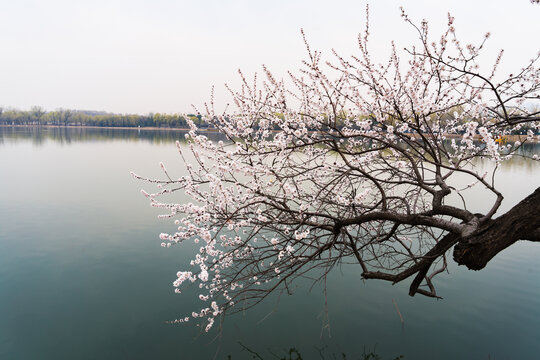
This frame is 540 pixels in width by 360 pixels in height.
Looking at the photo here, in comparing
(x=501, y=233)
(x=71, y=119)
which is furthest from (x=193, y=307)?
(x=71, y=119)

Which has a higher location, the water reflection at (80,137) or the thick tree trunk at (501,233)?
the thick tree trunk at (501,233)

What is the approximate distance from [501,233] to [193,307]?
22.5 ft

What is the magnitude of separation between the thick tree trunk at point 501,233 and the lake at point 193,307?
2746mm

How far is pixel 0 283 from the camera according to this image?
8.63 meters

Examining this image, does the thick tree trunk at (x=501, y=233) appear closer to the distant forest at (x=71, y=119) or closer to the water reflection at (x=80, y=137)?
the water reflection at (x=80, y=137)

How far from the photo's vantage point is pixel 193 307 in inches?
300

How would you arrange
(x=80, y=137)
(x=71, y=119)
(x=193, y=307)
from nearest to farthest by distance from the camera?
(x=193, y=307), (x=80, y=137), (x=71, y=119)

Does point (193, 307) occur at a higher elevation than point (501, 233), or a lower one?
lower

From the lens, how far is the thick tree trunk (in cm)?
289

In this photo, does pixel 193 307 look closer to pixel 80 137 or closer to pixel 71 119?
pixel 80 137

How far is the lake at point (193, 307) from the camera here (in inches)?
255

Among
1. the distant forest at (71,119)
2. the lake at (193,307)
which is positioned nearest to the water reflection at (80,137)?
the lake at (193,307)

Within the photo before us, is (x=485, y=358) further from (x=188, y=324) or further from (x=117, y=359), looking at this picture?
(x=117, y=359)

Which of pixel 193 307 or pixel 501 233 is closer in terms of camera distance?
pixel 501 233
